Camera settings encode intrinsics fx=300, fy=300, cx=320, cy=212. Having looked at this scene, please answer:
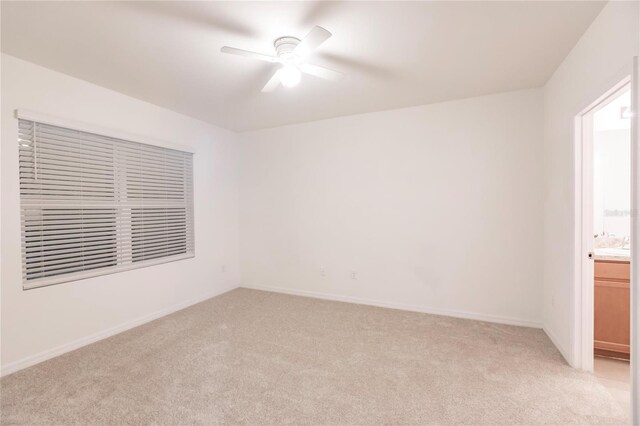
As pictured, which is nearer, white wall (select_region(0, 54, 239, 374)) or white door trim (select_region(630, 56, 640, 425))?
white door trim (select_region(630, 56, 640, 425))

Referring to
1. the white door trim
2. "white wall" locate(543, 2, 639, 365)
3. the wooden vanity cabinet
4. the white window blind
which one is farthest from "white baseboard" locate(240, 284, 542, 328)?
the white door trim

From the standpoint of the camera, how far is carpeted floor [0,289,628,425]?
186cm

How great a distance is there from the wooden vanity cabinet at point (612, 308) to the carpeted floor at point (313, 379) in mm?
450

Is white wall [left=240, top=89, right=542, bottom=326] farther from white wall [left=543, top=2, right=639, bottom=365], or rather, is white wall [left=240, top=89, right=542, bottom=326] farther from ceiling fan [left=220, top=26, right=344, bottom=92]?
ceiling fan [left=220, top=26, right=344, bottom=92]

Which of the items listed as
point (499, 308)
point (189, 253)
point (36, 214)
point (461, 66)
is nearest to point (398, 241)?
point (499, 308)

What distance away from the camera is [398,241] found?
147 inches

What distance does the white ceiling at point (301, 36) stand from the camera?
6.05 ft

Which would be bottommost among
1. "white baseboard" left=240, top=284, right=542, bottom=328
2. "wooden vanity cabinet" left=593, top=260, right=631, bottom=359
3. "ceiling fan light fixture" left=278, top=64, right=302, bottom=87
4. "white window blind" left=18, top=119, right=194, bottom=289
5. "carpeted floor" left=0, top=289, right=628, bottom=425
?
"carpeted floor" left=0, top=289, right=628, bottom=425

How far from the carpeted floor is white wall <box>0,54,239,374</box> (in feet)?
0.72

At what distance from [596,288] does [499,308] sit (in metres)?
0.89

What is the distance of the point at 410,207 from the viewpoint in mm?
3656

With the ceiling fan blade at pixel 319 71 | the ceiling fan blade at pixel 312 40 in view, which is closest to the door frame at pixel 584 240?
the ceiling fan blade at pixel 319 71

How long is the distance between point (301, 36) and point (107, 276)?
9.56 feet

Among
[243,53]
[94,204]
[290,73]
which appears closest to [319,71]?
[290,73]
